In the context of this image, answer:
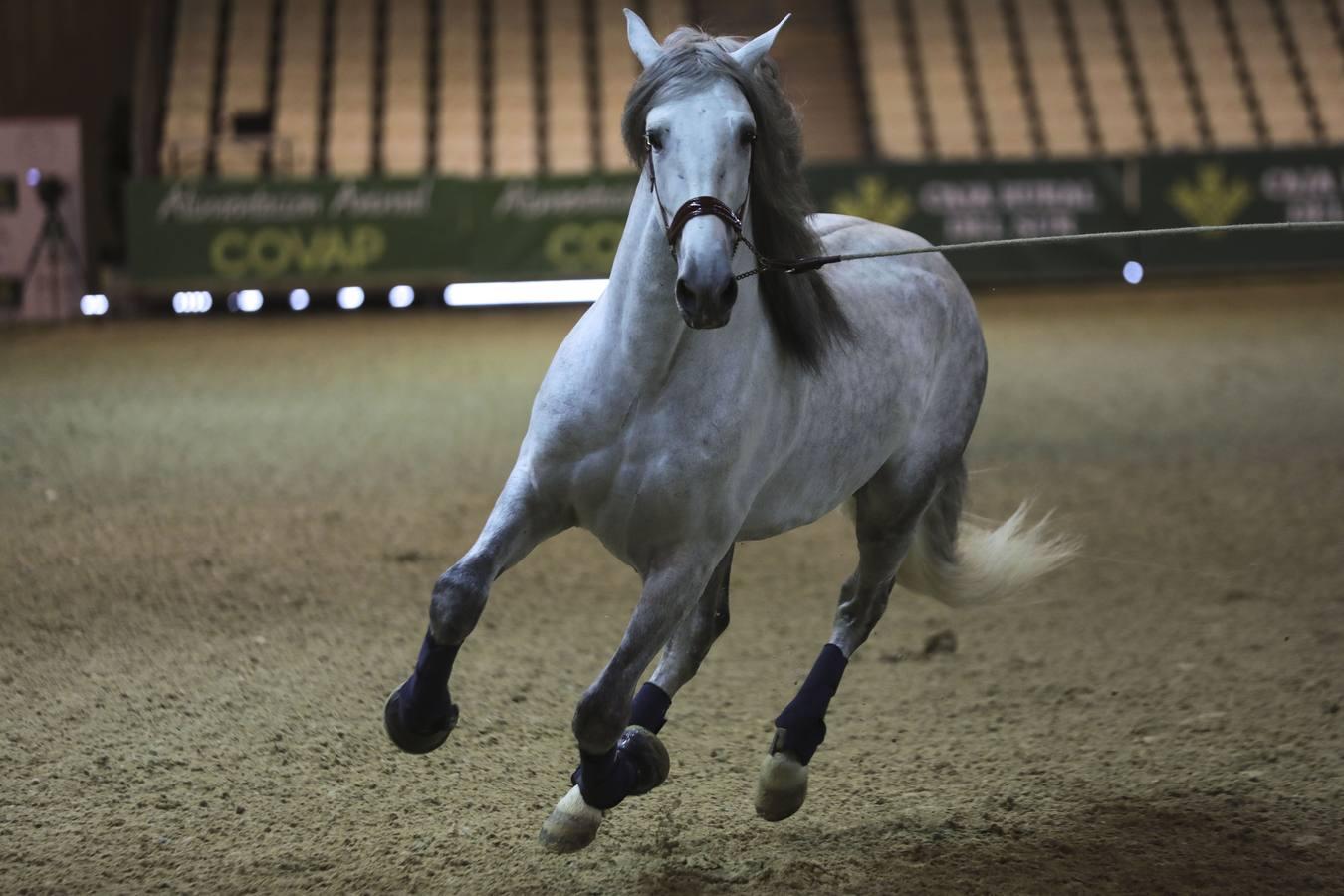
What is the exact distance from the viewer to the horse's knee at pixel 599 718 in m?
3.00

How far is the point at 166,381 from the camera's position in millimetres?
11492

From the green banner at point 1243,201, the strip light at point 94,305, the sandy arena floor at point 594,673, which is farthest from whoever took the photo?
the green banner at point 1243,201

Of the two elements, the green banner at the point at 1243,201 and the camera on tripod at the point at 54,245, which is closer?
the camera on tripod at the point at 54,245

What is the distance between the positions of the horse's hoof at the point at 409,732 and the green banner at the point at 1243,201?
1410 centimetres

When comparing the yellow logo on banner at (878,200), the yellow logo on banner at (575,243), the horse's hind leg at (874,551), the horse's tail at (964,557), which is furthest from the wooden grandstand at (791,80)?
the horse's hind leg at (874,551)

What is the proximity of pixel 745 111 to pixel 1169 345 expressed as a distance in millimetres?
10738

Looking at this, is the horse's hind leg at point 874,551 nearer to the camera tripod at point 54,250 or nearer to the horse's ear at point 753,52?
the horse's ear at point 753,52

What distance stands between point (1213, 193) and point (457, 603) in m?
14.9

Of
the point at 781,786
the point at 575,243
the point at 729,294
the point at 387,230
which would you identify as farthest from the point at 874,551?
the point at 387,230

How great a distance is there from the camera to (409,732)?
3.08 meters

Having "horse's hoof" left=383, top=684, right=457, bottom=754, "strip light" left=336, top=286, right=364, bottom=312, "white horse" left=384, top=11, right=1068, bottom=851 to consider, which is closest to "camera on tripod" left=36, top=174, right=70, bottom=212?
"strip light" left=336, top=286, right=364, bottom=312

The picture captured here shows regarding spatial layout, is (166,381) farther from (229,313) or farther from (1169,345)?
(1169,345)

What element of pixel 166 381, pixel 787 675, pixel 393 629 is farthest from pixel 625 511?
pixel 166 381

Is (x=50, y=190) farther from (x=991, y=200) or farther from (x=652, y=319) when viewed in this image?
(x=652, y=319)
